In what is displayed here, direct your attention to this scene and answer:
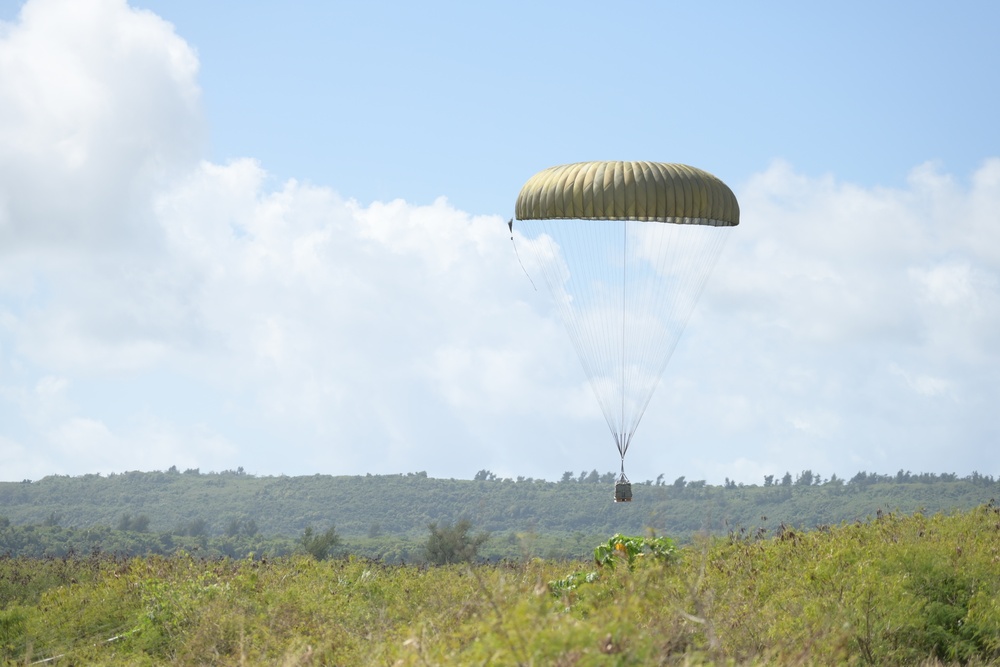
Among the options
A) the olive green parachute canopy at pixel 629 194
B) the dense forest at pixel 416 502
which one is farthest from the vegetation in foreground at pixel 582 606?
the dense forest at pixel 416 502

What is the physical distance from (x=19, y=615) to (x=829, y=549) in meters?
13.7

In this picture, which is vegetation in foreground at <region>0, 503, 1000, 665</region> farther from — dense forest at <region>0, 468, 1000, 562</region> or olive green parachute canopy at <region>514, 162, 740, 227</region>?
dense forest at <region>0, 468, 1000, 562</region>

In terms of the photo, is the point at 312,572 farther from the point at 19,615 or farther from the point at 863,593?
the point at 863,593

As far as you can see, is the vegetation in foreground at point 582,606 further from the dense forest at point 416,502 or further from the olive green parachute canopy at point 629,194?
the dense forest at point 416,502

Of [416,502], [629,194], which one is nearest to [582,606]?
[629,194]

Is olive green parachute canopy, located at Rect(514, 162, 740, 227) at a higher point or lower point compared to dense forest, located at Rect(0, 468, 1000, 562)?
higher

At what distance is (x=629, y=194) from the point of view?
744 inches

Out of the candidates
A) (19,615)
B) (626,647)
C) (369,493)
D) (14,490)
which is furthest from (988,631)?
(14,490)

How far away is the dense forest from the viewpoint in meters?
112

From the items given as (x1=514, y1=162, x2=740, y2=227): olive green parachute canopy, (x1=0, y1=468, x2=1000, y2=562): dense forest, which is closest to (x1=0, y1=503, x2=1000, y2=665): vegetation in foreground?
(x1=514, y1=162, x2=740, y2=227): olive green parachute canopy

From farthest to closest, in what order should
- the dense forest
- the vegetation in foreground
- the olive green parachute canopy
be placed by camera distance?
the dense forest < the olive green parachute canopy < the vegetation in foreground

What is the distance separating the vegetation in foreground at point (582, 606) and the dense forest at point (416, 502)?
6803 centimetres

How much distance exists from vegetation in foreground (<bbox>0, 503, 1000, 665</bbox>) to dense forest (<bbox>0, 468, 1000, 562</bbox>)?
6803 centimetres

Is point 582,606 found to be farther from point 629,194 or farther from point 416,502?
point 416,502
